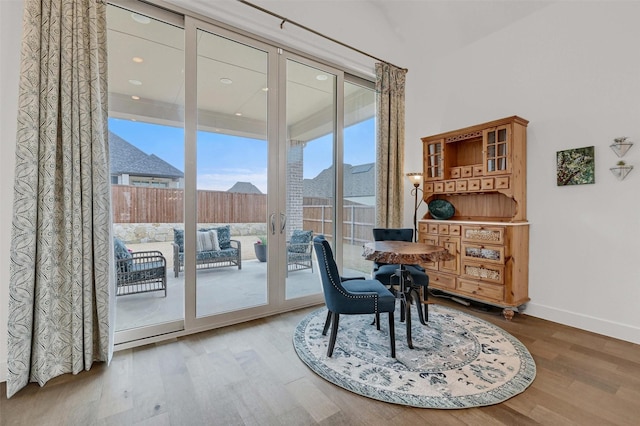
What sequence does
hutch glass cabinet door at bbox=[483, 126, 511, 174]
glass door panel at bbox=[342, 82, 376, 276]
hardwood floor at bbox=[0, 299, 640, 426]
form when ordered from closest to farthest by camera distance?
hardwood floor at bbox=[0, 299, 640, 426]
hutch glass cabinet door at bbox=[483, 126, 511, 174]
glass door panel at bbox=[342, 82, 376, 276]

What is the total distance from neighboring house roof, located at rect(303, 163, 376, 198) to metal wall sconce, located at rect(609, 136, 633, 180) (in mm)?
2395

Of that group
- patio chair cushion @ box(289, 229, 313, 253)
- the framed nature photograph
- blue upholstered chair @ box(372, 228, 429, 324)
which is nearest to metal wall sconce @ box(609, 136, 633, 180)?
the framed nature photograph

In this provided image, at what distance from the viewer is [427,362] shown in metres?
2.09

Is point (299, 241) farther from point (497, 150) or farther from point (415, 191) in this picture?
point (497, 150)

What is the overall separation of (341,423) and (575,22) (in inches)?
161

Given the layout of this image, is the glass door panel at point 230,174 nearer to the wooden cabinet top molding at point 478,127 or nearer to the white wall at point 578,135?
the wooden cabinet top molding at point 478,127

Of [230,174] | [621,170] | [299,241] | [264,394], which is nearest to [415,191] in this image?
[299,241]

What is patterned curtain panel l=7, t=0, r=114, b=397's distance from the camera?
1.79m

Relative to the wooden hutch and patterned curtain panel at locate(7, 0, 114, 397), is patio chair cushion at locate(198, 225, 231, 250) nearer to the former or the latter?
patterned curtain panel at locate(7, 0, 114, 397)

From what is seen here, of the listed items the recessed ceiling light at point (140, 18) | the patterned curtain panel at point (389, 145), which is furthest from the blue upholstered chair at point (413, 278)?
the recessed ceiling light at point (140, 18)

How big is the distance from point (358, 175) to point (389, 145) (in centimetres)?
58

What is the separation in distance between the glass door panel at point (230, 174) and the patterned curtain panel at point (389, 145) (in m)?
1.59

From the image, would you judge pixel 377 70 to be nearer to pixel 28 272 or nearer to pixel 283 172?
pixel 283 172

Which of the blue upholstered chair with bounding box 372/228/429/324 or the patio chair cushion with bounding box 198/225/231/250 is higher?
the patio chair cushion with bounding box 198/225/231/250
